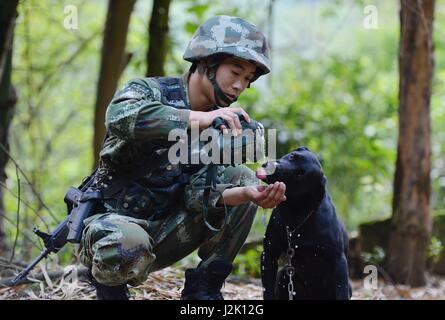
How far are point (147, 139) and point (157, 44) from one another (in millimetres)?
3041

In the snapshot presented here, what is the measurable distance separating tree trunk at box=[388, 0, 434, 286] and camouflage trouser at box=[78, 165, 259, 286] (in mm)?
2770

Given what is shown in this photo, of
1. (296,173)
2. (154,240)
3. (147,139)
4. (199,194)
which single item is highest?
(147,139)

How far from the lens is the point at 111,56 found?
20.9ft

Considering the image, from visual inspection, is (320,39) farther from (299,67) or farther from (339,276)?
(339,276)

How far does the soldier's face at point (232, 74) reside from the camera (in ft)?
11.7

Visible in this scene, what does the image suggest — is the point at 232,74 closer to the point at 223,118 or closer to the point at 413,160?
the point at 223,118

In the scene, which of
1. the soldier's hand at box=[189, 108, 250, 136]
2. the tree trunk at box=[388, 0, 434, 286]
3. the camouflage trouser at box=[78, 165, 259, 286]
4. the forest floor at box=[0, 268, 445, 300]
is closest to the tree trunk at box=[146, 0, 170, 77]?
the forest floor at box=[0, 268, 445, 300]

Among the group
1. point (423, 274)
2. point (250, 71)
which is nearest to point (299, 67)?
point (423, 274)

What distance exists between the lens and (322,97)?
10.7m

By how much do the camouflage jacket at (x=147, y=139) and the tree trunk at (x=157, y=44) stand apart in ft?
8.14

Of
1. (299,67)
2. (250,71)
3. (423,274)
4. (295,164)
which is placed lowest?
(423,274)

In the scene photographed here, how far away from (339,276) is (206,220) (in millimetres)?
731

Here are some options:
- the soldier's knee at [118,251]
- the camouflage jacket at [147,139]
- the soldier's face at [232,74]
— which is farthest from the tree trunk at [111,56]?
the soldier's knee at [118,251]

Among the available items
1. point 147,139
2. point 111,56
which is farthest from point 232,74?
point 111,56
